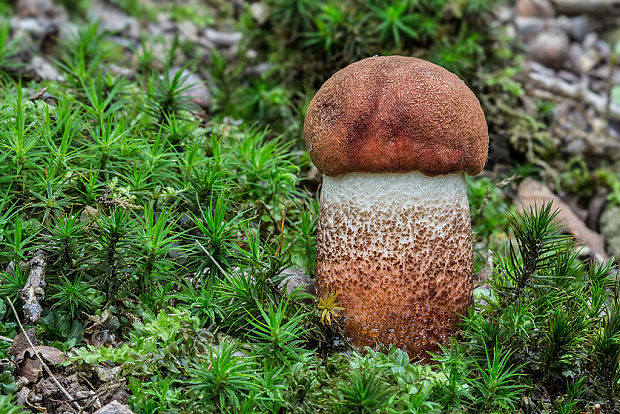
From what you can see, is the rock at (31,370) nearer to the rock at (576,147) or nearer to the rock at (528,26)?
the rock at (576,147)

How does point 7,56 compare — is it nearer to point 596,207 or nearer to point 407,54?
point 407,54

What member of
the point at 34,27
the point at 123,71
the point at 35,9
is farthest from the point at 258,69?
the point at 35,9

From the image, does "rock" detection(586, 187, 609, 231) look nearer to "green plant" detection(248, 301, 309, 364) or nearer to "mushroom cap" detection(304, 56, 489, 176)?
"mushroom cap" detection(304, 56, 489, 176)

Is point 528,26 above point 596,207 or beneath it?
above

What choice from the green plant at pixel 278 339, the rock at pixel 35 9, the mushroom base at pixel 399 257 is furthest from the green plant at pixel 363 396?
the rock at pixel 35 9

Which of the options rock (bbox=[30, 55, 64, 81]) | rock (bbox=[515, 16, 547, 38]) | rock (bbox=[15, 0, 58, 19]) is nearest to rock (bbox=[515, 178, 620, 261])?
rock (bbox=[515, 16, 547, 38])

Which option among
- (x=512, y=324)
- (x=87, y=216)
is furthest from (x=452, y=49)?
(x=87, y=216)

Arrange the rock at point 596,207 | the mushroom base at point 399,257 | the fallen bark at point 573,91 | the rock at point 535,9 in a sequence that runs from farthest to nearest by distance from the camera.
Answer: the rock at point 535,9 → the fallen bark at point 573,91 → the rock at point 596,207 → the mushroom base at point 399,257

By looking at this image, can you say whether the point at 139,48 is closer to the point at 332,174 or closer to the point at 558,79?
the point at 332,174
